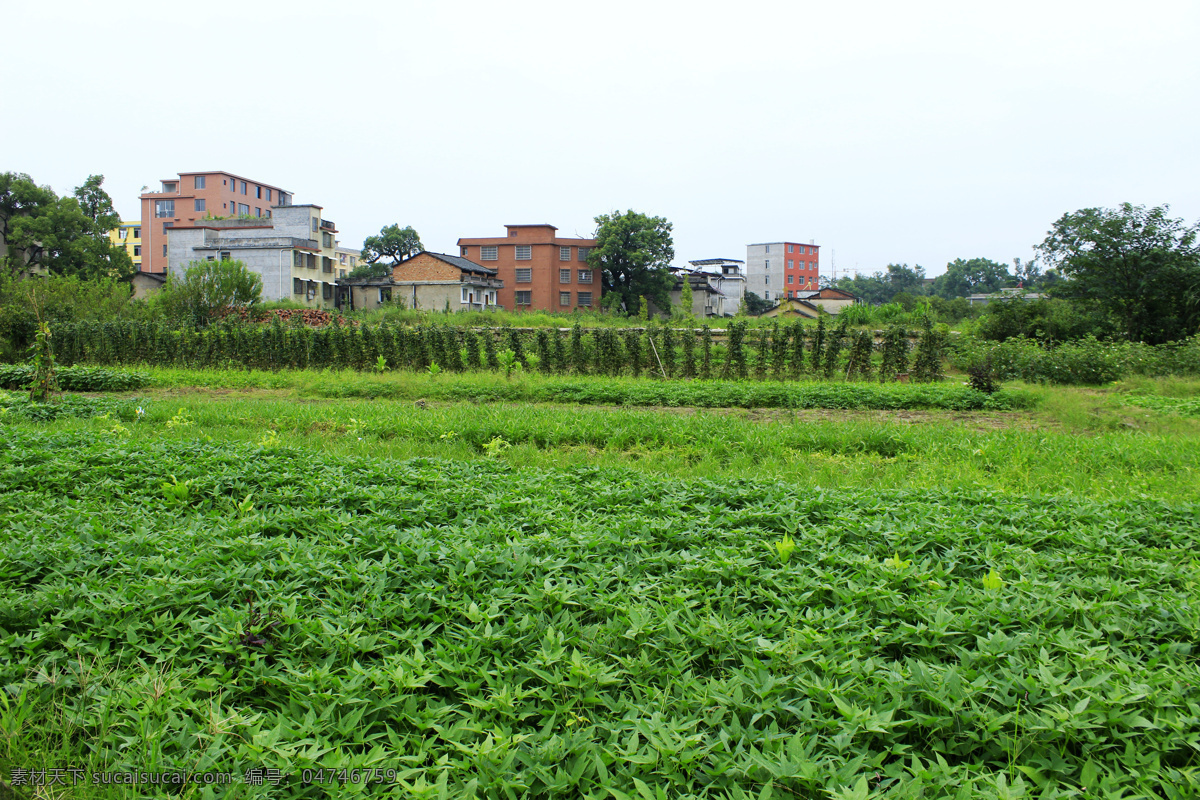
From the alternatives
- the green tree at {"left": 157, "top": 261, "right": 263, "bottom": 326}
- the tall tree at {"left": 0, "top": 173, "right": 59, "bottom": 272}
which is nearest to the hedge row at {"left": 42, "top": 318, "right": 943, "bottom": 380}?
the green tree at {"left": 157, "top": 261, "right": 263, "bottom": 326}

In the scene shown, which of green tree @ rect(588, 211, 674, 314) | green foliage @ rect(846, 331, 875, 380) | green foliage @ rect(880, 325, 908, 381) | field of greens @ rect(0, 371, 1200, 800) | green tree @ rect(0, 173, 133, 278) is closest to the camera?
field of greens @ rect(0, 371, 1200, 800)

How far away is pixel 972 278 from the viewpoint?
8738 cm

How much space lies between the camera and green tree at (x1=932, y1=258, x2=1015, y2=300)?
85438mm

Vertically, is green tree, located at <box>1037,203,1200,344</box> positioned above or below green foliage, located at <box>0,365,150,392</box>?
above

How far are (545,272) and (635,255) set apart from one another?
7345 millimetres

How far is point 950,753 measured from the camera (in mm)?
2158

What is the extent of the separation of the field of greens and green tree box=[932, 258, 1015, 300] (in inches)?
3554

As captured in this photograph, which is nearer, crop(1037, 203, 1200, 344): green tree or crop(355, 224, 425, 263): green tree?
crop(1037, 203, 1200, 344): green tree

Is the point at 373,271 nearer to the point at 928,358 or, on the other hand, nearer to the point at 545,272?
the point at 545,272

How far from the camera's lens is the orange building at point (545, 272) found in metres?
52.8

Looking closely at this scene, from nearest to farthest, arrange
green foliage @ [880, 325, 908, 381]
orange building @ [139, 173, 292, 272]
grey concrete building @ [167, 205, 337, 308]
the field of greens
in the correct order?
1. the field of greens
2. green foliage @ [880, 325, 908, 381]
3. grey concrete building @ [167, 205, 337, 308]
4. orange building @ [139, 173, 292, 272]

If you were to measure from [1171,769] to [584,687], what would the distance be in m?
1.66

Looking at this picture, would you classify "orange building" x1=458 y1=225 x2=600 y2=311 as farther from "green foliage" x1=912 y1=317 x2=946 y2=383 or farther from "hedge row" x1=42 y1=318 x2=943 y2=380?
"green foliage" x1=912 y1=317 x2=946 y2=383

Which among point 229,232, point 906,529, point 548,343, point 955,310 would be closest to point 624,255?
point 955,310
